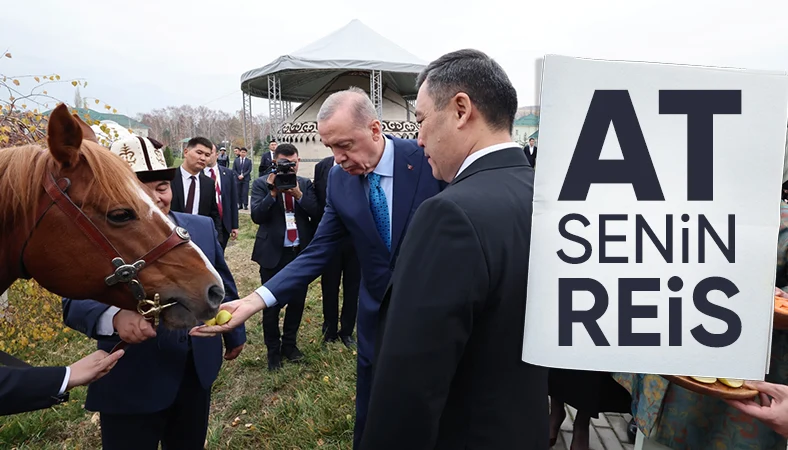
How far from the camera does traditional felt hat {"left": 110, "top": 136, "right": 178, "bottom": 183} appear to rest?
227cm

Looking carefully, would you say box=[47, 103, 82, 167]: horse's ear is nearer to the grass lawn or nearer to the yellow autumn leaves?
the grass lawn

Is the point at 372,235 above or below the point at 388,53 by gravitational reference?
below

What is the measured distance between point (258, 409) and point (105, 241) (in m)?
2.70

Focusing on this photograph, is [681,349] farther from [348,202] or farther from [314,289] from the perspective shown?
[314,289]

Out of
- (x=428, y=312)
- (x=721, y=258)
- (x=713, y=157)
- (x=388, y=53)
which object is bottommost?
(x=428, y=312)

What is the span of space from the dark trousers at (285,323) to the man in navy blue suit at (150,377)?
2250 millimetres

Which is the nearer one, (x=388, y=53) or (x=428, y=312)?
(x=428, y=312)

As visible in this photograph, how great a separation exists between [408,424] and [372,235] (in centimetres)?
141

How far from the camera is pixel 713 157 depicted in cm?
99

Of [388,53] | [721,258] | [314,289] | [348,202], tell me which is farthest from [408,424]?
[388,53]

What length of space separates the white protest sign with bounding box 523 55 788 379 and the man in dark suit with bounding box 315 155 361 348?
4.00 meters

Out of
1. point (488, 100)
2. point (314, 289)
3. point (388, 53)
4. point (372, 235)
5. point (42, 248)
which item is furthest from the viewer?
point (388, 53)

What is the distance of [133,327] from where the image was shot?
5.48 ft

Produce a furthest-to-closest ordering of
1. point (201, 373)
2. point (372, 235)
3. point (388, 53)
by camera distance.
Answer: point (388, 53), point (372, 235), point (201, 373)
